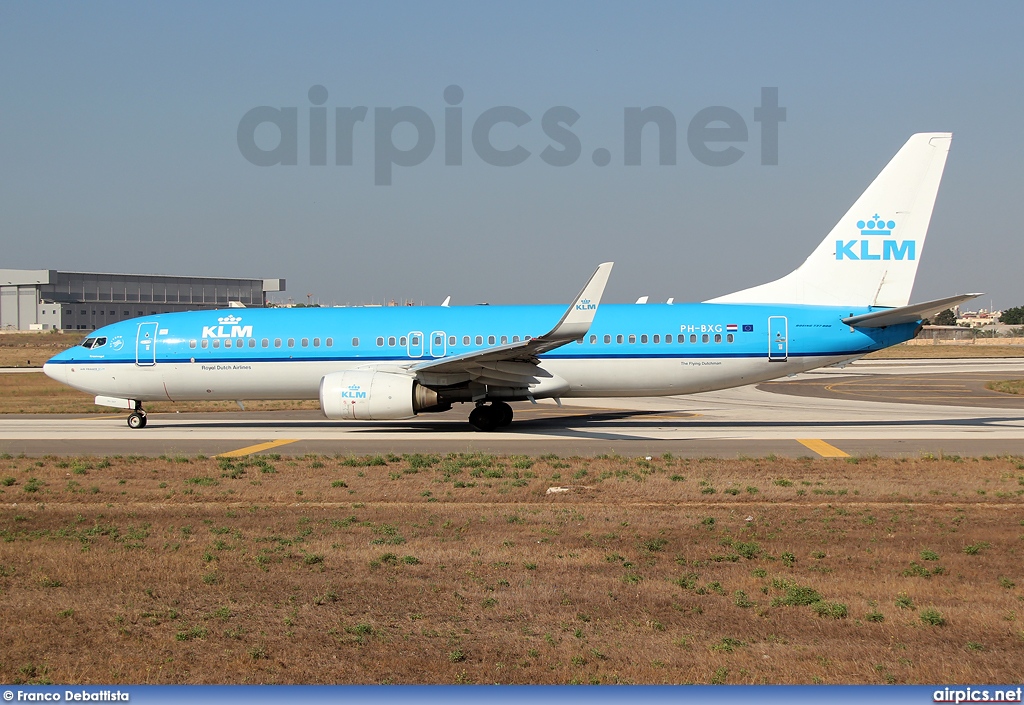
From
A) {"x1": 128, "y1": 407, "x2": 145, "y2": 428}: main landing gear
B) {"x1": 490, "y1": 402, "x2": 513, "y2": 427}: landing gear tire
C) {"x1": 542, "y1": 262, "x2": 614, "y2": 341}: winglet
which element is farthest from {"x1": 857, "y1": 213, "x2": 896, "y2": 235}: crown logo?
{"x1": 128, "y1": 407, "x2": 145, "y2": 428}: main landing gear

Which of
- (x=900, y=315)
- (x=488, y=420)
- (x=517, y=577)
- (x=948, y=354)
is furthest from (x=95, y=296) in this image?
(x=517, y=577)

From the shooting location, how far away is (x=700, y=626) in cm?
762

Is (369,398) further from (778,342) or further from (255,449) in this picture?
(778,342)

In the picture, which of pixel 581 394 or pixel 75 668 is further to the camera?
pixel 581 394

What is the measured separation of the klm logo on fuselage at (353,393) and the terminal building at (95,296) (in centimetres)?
9488

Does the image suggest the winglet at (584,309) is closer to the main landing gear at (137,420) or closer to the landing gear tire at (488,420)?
the landing gear tire at (488,420)

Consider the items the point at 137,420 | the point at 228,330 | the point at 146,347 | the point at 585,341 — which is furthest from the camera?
the point at 137,420

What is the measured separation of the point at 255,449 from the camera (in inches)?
829

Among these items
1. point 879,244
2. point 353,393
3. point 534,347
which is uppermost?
point 879,244

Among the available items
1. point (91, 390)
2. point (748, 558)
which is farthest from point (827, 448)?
point (91, 390)

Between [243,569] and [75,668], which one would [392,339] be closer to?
[243,569]

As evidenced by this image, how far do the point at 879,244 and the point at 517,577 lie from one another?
1940cm

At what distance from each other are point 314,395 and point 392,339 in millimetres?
2828

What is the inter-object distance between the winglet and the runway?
108 inches
